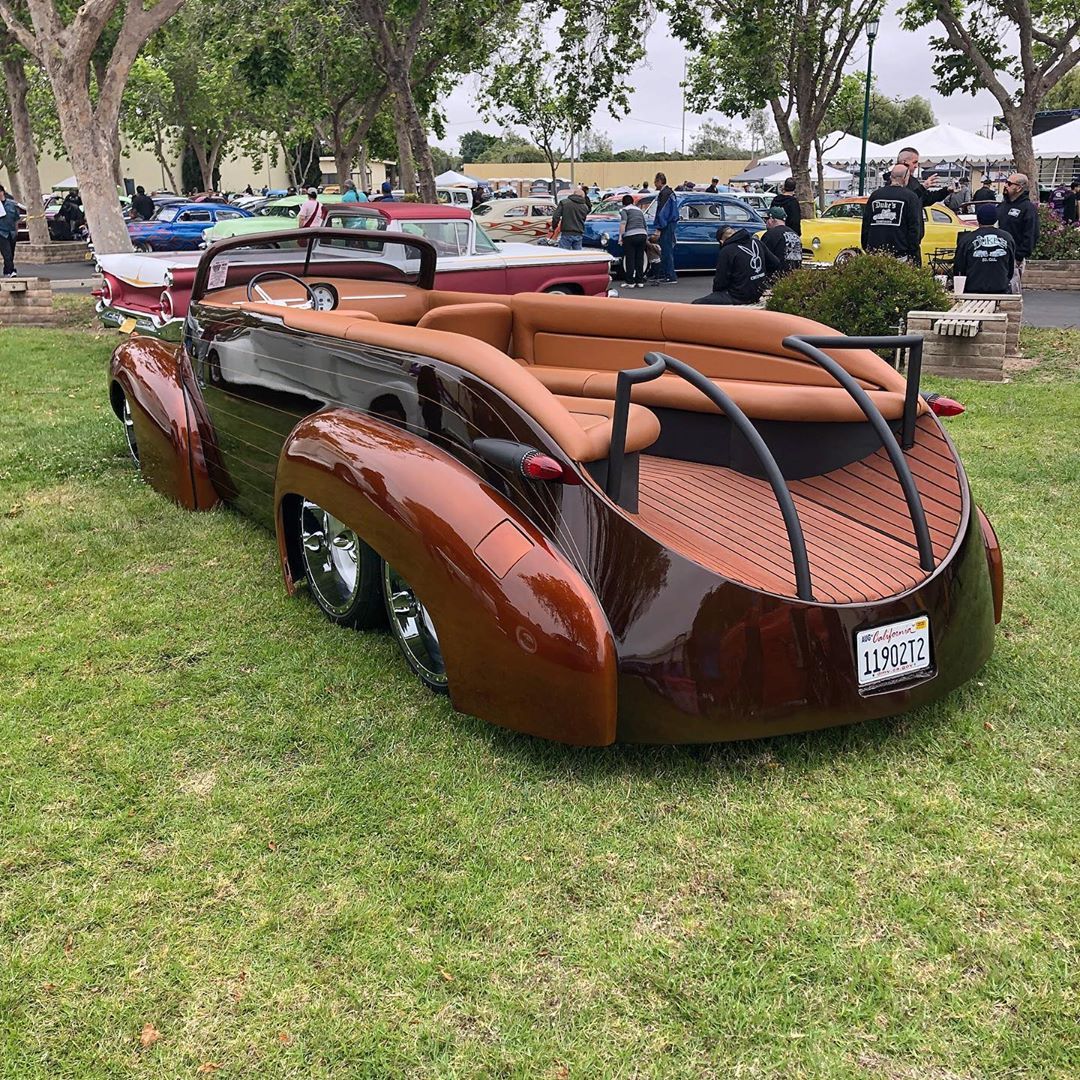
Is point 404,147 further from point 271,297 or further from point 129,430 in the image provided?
point 271,297

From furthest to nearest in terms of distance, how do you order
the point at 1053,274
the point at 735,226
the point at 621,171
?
the point at 621,171, the point at 735,226, the point at 1053,274

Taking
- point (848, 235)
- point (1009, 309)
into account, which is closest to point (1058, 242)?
point (848, 235)

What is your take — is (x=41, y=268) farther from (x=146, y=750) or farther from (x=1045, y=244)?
(x=146, y=750)

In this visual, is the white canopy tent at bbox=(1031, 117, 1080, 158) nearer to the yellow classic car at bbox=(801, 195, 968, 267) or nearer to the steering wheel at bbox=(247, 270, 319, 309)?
the yellow classic car at bbox=(801, 195, 968, 267)

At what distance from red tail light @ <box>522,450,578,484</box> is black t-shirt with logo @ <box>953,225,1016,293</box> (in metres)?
8.92

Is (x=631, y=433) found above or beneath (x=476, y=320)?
beneath

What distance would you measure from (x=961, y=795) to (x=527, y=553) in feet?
4.63

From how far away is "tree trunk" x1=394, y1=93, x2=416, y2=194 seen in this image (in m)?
17.6

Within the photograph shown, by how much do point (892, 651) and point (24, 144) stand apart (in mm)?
23965

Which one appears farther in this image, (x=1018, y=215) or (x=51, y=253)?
(x=51, y=253)

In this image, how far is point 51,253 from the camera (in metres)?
25.5

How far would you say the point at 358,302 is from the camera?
5.36 metres

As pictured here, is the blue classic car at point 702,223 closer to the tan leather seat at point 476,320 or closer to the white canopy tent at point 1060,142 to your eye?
the white canopy tent at point 1060,142

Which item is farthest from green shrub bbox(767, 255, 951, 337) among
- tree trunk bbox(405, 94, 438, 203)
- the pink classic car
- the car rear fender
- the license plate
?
tree trunk bbox(405, 94, 438, 203)
